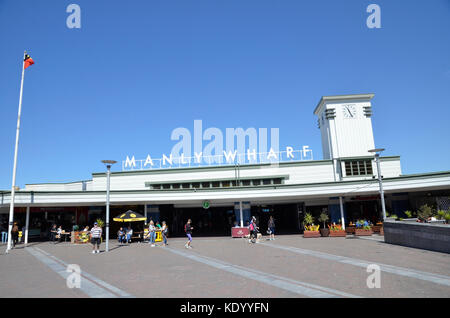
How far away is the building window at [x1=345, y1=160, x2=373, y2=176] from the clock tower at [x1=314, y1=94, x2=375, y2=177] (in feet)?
3.57

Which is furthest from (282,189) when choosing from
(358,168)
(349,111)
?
(349,111)

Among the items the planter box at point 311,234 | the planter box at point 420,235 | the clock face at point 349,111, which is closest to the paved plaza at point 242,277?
the planter box at point 420,235

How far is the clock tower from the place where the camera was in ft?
99.8

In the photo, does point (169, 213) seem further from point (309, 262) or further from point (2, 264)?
point (309, 262)

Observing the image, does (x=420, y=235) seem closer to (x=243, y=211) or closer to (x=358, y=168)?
(x=243, y=211)

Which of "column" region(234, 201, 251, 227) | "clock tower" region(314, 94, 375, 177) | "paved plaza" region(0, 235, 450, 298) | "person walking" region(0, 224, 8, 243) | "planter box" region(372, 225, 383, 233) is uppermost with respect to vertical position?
"clock tower" region(314, 94, 375, 177)

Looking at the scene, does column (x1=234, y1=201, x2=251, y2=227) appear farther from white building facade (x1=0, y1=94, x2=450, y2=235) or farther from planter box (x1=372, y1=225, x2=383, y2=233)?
planter box (x1=372, y1=225, x2=383, y2=233)

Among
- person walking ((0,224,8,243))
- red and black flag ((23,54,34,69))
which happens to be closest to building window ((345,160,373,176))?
red and black flag ((23,54,34,69))

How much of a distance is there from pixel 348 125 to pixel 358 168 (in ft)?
16.0

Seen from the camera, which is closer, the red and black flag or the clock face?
the red and black flag

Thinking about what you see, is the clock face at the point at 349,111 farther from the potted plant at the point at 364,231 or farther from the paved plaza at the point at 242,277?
the paved plaza at the point at 242,277

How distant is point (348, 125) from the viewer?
3102 centimetres

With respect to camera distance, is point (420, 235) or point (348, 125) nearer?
point (420, 235)

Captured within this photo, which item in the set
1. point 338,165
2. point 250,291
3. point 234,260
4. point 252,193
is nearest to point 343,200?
point 338,165
